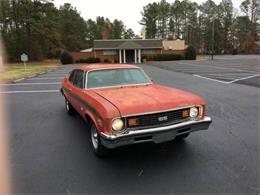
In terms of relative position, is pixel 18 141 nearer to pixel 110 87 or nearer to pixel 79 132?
pixel 79 132

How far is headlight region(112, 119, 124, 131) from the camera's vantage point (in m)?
3.43

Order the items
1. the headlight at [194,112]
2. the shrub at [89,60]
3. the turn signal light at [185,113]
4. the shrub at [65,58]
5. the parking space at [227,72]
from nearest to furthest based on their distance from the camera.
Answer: the turn signal light at [185,113] → the headlight at [194,112] → the parking space at [227,72] → the shrub at [65,58] → the shrub at [89,60]

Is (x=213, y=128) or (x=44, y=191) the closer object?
(x=44, y=191)

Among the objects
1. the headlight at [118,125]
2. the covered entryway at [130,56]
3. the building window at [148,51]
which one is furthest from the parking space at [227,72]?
the building window at [148,51]

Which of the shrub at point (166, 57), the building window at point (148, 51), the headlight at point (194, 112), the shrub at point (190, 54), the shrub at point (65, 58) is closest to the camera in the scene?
the headlight at point (194, 112)

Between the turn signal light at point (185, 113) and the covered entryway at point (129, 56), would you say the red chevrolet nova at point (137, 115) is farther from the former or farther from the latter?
the covered entryway at point (129, 56)

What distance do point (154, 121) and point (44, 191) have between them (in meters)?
1.78

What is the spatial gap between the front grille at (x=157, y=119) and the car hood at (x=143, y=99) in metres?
0.08

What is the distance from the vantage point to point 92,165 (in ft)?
12.3

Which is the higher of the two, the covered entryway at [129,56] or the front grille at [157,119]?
the covered entryway at [129,56]

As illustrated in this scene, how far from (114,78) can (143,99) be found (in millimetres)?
Answer: 1459

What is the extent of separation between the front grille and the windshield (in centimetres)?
162

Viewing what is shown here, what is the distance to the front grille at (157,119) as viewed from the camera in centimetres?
352

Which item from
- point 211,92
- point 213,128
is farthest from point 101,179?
point 211,92
